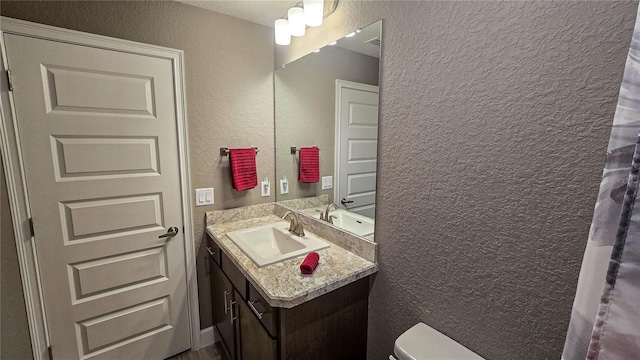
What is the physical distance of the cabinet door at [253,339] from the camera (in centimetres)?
120

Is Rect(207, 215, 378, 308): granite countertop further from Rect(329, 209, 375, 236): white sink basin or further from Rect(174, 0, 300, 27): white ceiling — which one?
Rect(174, 0, 300, 27): white ceiling

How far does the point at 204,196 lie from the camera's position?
6.22 feet

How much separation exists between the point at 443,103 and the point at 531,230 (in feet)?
1.74

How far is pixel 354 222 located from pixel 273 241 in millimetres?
642

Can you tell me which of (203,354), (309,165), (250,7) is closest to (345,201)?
(309,165)

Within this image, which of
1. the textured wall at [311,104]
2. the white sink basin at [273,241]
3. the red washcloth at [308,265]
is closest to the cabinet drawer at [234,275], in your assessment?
the white sink basin at [273,241]

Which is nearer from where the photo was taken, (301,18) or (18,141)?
(18,141)

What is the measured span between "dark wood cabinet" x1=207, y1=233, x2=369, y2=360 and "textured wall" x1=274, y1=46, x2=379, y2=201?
2.22 feet

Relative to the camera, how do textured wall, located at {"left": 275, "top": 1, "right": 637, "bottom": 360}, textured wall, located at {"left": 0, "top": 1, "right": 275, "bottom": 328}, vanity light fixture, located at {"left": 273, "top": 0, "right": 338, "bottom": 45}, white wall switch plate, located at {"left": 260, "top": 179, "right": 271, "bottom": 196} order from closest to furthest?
textured wall, located at {"left": 275, "top": 1, "right": 637, "bottom": 360} < vanity light fixture, located at {"left": 273, "top": 0, "right": 338, "bottom": 45} < textured wall, located at {"left": 0, "top": 1, "right": 275, "bottom": 328} < white wall switch plate, located at {"left": 260, "top": 179, "right": 271, "bottom": 196}

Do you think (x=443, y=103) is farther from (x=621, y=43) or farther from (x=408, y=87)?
(x=621, y=43)

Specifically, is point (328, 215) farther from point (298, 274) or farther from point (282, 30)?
point (282, 30)

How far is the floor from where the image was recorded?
1.91m

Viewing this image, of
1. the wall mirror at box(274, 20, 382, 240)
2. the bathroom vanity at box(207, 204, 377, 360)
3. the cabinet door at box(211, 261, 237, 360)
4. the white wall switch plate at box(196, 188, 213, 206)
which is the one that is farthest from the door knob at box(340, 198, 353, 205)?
the white wall switch plate at box(196, 188, 213, 206)

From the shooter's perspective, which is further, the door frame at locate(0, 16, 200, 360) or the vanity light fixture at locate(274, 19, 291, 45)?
the vanity light fixture at locate(274, 19, 291, 45)
